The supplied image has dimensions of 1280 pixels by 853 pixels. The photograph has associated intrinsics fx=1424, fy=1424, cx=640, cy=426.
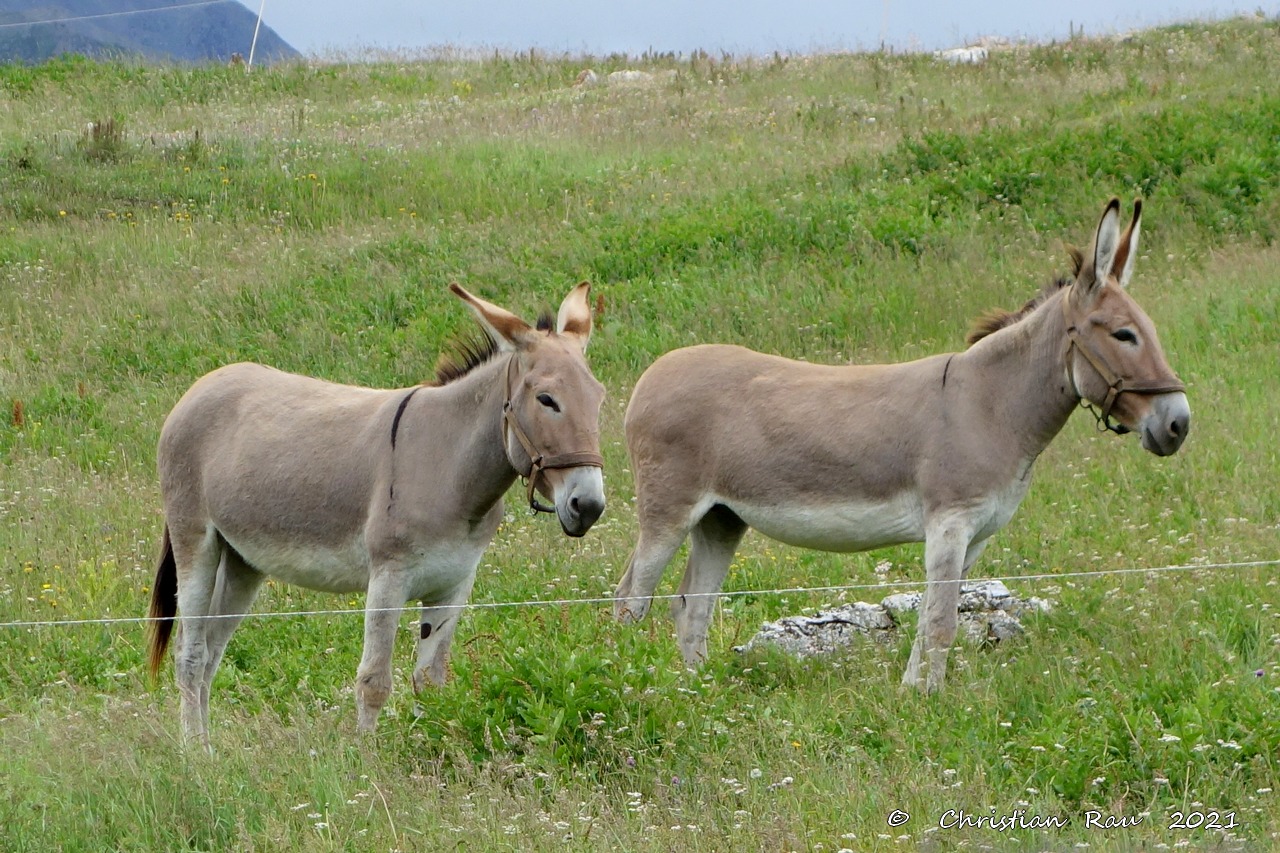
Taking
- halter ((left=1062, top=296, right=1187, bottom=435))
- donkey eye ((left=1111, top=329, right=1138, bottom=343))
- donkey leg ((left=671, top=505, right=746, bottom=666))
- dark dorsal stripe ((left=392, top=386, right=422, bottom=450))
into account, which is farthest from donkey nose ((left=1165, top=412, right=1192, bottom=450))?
dark dorsal stripe ((left=392, top=386, right=422, bottom=450))

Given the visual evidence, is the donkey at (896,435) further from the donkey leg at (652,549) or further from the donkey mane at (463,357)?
the donkey mane at (463,357)

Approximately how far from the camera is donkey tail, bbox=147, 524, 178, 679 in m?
6.72

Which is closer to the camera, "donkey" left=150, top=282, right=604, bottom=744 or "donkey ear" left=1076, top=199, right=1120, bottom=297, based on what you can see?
"donkey" left=150, top=282, right=604, bottom=744

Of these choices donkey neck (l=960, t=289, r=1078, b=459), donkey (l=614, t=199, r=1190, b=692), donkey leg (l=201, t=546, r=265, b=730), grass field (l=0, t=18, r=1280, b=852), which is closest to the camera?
grass field (l=0, t=18, r=1280, b=852)

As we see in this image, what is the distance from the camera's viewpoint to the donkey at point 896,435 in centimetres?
611

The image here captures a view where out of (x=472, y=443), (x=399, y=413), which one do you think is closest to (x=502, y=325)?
(x=472, y=443)

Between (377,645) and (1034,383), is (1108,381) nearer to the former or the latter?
(1034,383)

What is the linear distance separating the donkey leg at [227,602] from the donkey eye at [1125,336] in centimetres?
402

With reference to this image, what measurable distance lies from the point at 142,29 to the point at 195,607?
4370 centimetres

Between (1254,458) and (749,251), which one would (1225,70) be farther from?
(1254,458)

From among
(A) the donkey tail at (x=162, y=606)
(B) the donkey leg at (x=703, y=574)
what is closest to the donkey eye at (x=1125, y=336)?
(B) the donkey leg at (x=703, y=574)

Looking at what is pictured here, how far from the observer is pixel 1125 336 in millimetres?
6078

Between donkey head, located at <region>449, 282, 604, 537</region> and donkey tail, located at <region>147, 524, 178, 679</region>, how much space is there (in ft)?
7.52

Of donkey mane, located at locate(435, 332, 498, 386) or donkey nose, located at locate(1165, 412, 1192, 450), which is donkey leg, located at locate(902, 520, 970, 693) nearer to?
donkey nose, located at locate(1165, 412, 1192, 450)
